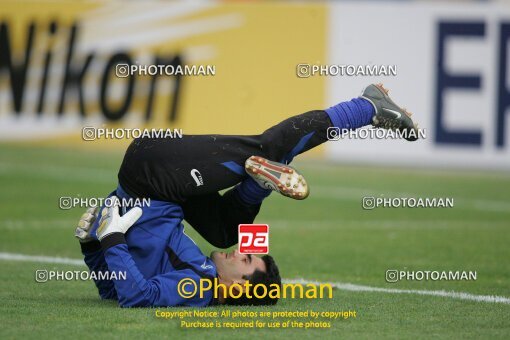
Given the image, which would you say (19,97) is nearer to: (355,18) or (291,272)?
(355,18)

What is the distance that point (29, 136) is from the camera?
2086cm

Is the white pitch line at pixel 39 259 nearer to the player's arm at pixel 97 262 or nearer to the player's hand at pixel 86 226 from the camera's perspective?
the player's arm at pixel 97 262

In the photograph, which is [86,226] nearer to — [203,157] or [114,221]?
[114,221]

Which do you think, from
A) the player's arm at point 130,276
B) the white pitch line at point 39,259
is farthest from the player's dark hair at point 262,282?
the white pitch line at point 39,259

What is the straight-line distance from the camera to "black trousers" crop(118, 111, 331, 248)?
7.93m

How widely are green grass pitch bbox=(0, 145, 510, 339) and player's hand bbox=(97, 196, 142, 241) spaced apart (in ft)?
1.84

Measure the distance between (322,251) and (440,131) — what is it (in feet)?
33.6

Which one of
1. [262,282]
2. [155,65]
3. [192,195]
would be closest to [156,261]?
[192,195]

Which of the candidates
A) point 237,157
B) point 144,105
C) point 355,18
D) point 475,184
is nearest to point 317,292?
point 237,157

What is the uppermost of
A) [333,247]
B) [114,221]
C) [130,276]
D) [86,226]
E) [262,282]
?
[114,221]

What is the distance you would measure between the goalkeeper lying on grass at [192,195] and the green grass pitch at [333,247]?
0.25 m

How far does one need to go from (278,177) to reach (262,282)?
77 cm

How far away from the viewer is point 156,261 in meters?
7.77

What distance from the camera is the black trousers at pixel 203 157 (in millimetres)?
7930
